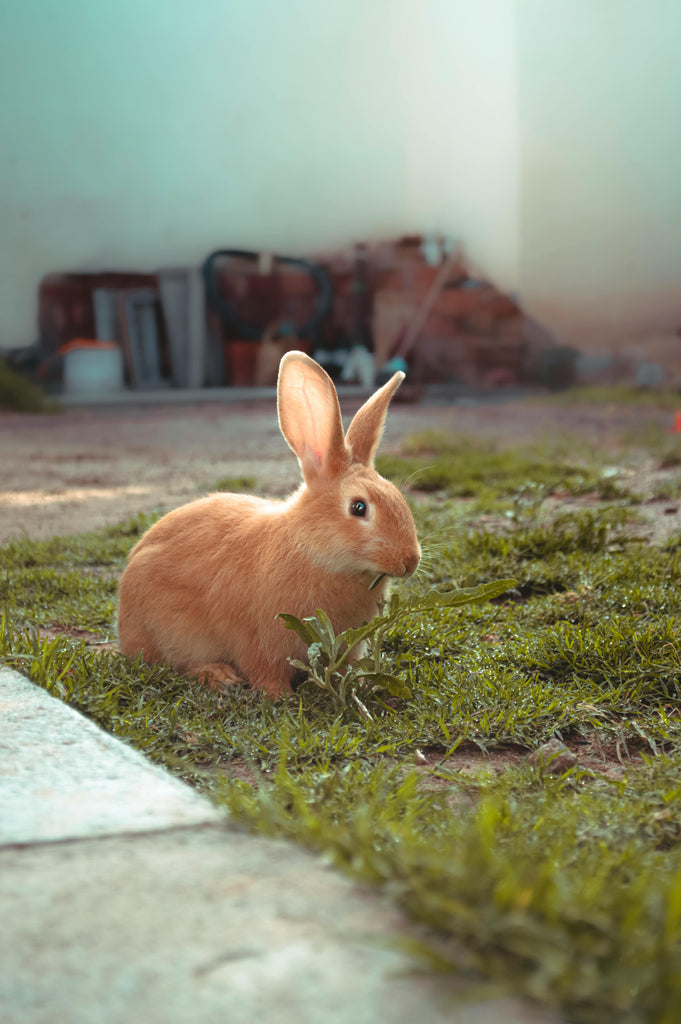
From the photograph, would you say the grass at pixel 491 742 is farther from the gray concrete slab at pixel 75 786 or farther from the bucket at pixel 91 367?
the bucket at pixel 91 367

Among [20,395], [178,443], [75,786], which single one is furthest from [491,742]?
[20,395]

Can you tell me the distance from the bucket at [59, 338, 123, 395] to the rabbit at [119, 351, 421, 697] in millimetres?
4622

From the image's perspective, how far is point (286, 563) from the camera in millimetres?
2479

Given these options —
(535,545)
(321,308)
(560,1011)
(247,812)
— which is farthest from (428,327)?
(560,1011)

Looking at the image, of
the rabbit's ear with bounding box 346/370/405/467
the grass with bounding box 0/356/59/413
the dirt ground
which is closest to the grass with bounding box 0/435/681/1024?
the rabbit's ear with bounding box 346/370/405/467

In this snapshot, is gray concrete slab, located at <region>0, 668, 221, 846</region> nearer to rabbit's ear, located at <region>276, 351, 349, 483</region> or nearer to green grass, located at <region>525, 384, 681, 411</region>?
rabbit's ear, located at <region>276, 351, 349, 483</region>

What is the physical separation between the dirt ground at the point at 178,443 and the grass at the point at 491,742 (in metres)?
1.49

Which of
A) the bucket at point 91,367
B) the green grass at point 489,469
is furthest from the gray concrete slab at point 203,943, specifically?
the bucket at point 91,367

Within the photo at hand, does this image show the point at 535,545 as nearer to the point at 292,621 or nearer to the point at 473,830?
the point at 292,621

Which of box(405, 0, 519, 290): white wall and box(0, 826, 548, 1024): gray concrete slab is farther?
box(405, 0, 519, 290): white wall

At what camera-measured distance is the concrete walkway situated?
982mm

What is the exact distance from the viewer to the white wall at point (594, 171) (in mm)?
7066

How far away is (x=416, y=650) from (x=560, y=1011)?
183 cm

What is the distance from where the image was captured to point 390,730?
2254mm
